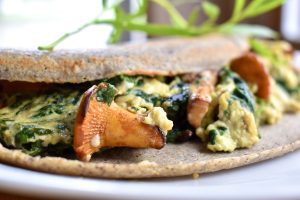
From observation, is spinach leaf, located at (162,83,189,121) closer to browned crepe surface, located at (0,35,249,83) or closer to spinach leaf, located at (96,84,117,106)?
browned crepe surface, located at (0,35,249,83)

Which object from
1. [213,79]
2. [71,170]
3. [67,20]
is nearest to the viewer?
[71,170]

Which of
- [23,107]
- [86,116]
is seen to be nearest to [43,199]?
[86,116]

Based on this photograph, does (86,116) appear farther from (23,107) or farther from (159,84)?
(159,84)

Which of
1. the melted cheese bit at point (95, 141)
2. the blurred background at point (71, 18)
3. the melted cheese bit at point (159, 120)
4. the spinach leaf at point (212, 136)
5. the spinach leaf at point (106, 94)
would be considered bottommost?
the blurred background at point (71, 18)

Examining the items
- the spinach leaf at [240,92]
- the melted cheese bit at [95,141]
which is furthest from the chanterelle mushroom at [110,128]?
the spinach leaf at [240,92]

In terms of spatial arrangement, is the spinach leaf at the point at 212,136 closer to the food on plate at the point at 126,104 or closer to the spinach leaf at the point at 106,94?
the food on plate at the point at 126,104

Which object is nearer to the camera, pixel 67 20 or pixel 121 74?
pixel 121 74

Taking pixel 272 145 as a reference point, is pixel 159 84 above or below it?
above
